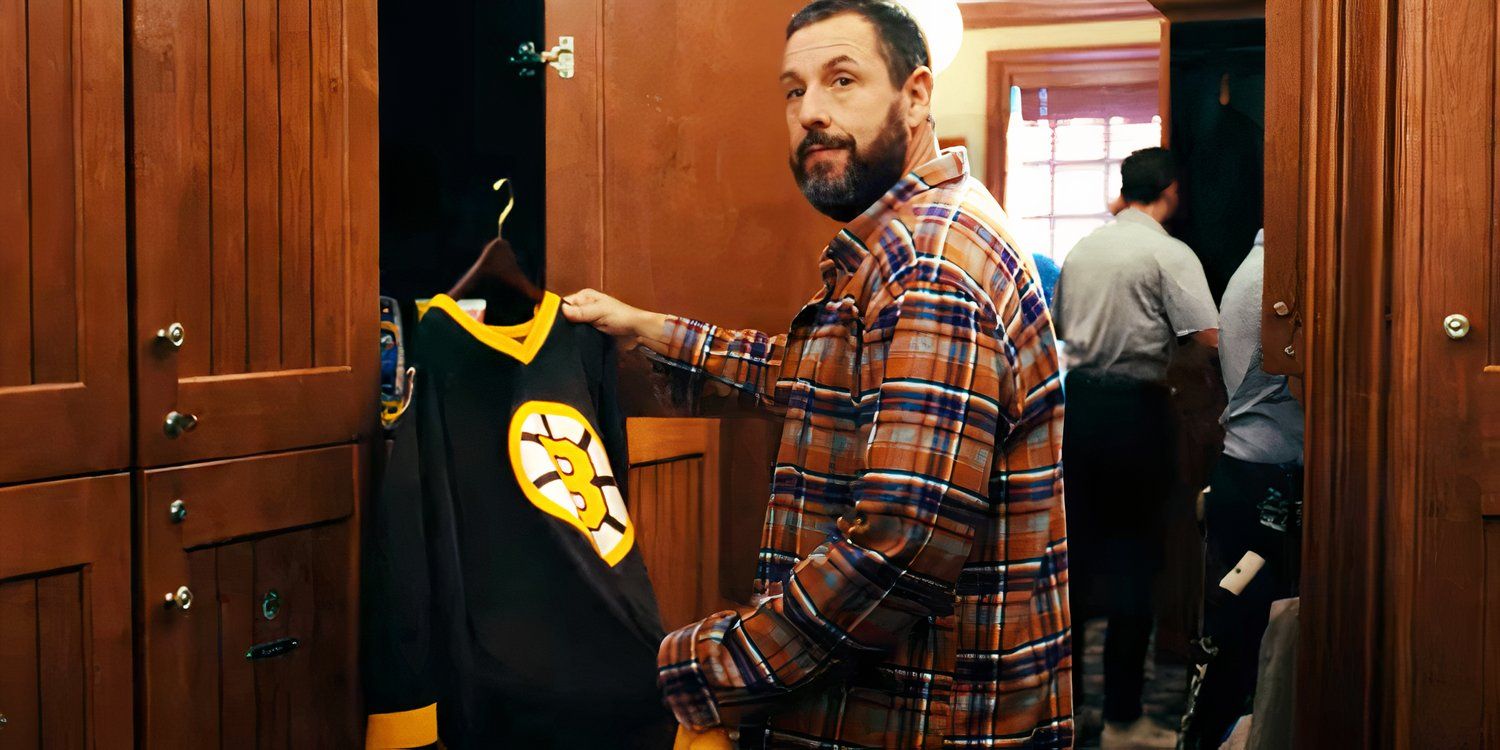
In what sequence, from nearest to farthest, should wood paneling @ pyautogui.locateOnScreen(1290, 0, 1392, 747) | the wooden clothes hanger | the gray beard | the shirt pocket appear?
the shirt pocket
the gray beard
wood paneling @ pyautogui.locateOnScreen(1290, 0, 1392, 747)
the wooden clothes hanger

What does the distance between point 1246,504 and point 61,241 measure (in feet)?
5.50

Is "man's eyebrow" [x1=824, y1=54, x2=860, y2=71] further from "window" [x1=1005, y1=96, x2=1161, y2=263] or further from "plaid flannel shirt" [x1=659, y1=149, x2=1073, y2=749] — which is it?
"window" [x1=1005, y1=96, x2=1161, y2=263]

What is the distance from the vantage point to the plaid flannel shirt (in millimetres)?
1345

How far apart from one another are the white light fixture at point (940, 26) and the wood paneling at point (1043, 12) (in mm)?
19

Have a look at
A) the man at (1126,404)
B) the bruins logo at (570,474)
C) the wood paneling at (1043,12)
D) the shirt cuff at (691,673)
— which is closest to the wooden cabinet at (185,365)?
the bruins logo at (570,474)

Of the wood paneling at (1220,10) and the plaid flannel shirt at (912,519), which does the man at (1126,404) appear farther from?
the plaid flannel shirt at (912,519)

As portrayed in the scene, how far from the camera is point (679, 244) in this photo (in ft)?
6.67

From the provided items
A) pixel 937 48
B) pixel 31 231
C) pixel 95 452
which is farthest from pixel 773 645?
pixel 937 48

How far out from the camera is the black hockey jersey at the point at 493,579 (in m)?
1.76

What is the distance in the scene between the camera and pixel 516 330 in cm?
185

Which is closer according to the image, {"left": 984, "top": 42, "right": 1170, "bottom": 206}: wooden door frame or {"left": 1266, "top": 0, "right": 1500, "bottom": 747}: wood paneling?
{"left": 1266, "top": 0, "right": 1500, "bottom": 747}: wood paneling

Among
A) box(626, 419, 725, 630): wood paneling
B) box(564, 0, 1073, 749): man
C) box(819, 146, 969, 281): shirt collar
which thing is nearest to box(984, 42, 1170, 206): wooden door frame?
box(564, 0, 1073, 749): man

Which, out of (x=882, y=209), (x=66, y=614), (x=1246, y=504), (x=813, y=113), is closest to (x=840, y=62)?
(x=813, y=113)

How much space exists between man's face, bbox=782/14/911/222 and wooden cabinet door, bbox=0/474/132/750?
0.93 meters
